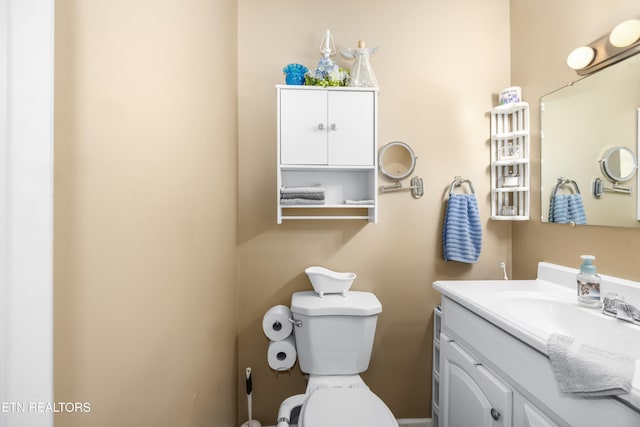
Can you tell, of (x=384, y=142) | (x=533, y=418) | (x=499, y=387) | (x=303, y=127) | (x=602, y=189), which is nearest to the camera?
(x=533, y=418)

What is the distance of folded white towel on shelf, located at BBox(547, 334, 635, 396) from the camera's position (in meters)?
0.69

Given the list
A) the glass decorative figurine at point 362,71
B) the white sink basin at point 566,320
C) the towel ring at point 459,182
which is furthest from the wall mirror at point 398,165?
the white sink basin at point 566,320

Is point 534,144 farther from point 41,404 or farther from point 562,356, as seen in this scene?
point 41,404

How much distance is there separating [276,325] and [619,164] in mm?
1640

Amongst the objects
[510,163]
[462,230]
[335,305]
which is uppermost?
[510,163]

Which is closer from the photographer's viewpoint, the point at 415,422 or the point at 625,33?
the point at 625,33

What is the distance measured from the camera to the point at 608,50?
1.27 m

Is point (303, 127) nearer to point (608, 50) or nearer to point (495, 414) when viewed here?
point (608, 50)

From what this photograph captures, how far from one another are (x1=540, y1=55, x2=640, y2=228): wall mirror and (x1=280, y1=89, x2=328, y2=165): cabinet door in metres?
1.11

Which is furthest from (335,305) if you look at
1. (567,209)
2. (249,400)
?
(567,209)

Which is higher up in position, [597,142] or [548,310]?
[597,142]

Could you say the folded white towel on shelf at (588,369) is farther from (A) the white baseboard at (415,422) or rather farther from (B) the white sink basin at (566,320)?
(A) the white baseboard at (415,422)

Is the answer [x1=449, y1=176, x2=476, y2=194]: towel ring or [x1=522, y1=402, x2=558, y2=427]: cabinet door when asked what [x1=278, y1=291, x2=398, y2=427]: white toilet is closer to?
[x1=522, y1=402, x2=558, y2=427]: cabinet door

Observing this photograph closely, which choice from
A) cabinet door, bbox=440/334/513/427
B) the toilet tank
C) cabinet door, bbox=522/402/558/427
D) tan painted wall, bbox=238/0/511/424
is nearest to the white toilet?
the toilet tank
